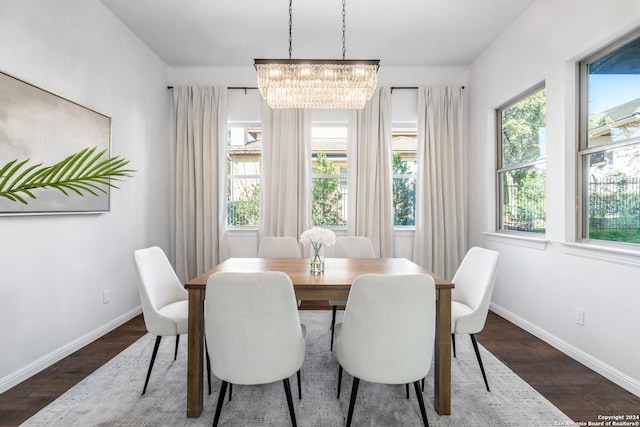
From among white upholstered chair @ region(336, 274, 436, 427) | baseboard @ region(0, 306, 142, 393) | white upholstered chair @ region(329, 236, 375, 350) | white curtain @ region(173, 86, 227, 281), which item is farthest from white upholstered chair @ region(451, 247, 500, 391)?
white curtain @ region(173, 86, 227, 281)

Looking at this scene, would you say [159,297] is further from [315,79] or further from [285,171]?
[285,171]

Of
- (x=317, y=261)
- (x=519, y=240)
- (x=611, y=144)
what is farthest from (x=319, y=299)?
(x=519, y=240)

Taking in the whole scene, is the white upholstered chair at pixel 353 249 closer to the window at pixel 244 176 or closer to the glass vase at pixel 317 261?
the glass vase at pixel 317 261

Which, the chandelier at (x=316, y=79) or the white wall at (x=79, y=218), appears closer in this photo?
the white wall at (x=79, y=218)

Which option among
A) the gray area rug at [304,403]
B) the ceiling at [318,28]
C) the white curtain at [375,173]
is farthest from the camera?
the white curtain at [375,173]

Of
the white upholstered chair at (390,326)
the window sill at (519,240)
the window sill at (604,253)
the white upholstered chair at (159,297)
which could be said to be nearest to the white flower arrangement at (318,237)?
the white upholstered chair at (390,326)

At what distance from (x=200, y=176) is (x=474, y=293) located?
330 centimetres

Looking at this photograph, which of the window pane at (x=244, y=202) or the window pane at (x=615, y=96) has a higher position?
the window pane at (x=615, y=96)

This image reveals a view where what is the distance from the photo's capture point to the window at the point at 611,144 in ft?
7.06

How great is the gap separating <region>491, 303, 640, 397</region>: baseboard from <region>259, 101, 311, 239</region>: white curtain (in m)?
2.45

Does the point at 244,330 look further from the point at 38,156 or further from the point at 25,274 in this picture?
the point at 38,156

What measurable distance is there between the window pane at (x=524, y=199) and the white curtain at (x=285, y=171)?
2209 millimetres

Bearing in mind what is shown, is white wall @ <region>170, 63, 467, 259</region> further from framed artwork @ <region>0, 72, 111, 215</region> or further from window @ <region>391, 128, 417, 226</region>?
framed artwork @ <region>0, 72, 111, 215</region>

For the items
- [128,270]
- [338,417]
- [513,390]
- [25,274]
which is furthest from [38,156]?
[513,390]
